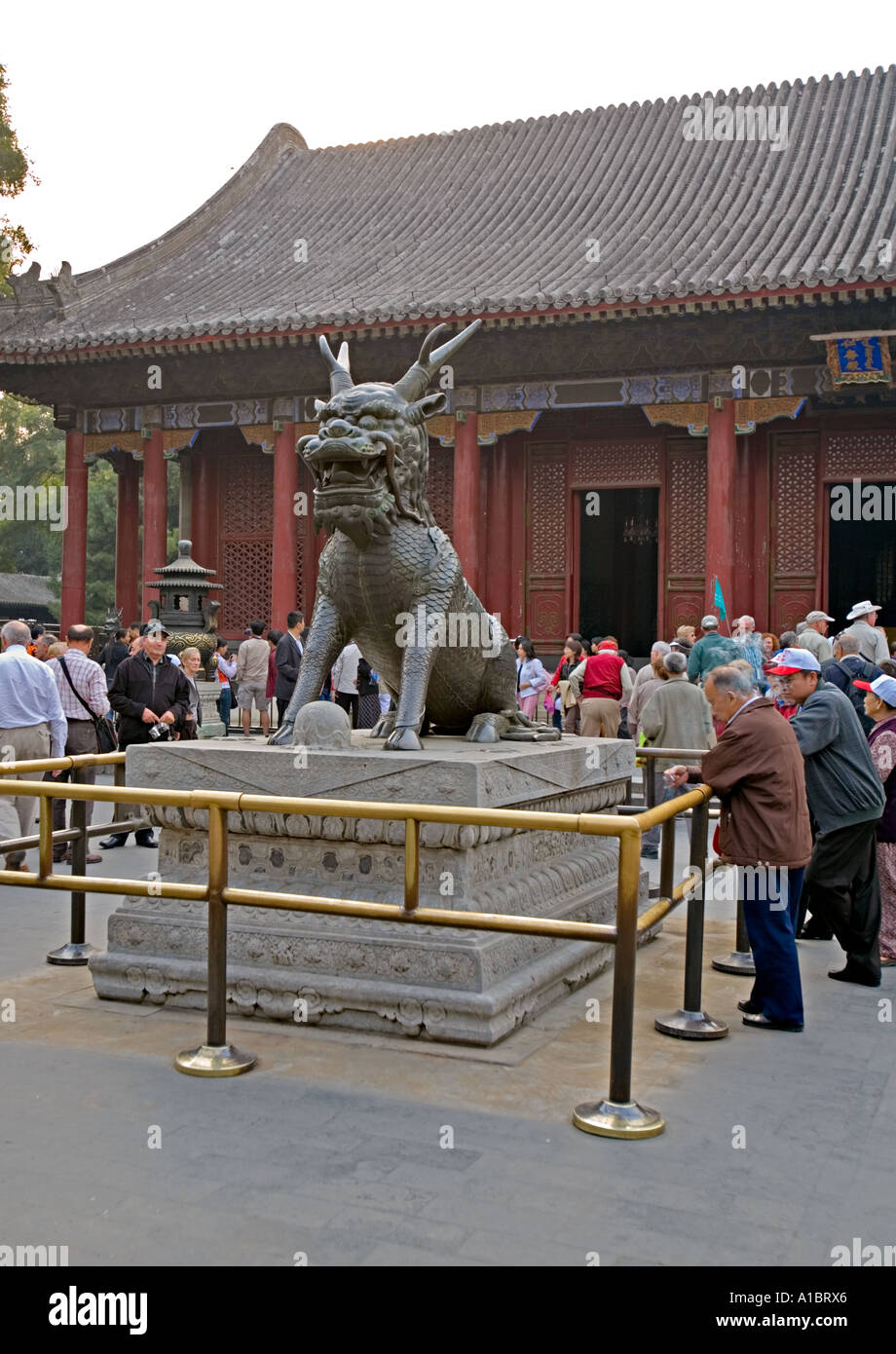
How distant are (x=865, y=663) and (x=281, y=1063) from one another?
5.51m

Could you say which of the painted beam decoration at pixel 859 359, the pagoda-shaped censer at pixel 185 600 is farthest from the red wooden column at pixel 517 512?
the painted beam decoration at pixel 859 359


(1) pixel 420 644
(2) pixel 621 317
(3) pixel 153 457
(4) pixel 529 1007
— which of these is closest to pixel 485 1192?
(4) pixel 529 1007

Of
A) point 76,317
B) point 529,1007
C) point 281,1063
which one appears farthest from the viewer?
point 76,317

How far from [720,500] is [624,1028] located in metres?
11.9

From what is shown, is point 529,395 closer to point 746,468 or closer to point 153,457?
point 746,468

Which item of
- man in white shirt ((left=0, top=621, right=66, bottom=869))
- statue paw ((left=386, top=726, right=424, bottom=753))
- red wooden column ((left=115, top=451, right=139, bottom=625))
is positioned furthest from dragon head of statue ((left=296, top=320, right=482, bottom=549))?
red wooden column ((left=115, top=451, right=139, bottom=625))

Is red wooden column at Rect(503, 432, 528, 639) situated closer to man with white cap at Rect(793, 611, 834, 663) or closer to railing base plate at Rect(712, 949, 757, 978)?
man with white cap at Rect(793, 611, 834, 663)

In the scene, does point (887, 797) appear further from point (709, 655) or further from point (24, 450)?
point (24, 450)

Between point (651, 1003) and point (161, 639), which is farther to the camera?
point (161, 639)

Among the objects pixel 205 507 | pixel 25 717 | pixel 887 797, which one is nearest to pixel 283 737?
pixel 25 717

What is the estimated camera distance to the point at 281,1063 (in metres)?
4.05

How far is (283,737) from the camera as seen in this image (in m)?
5.13

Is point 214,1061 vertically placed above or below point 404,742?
below

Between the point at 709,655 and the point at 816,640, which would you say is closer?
the point at 709,655
